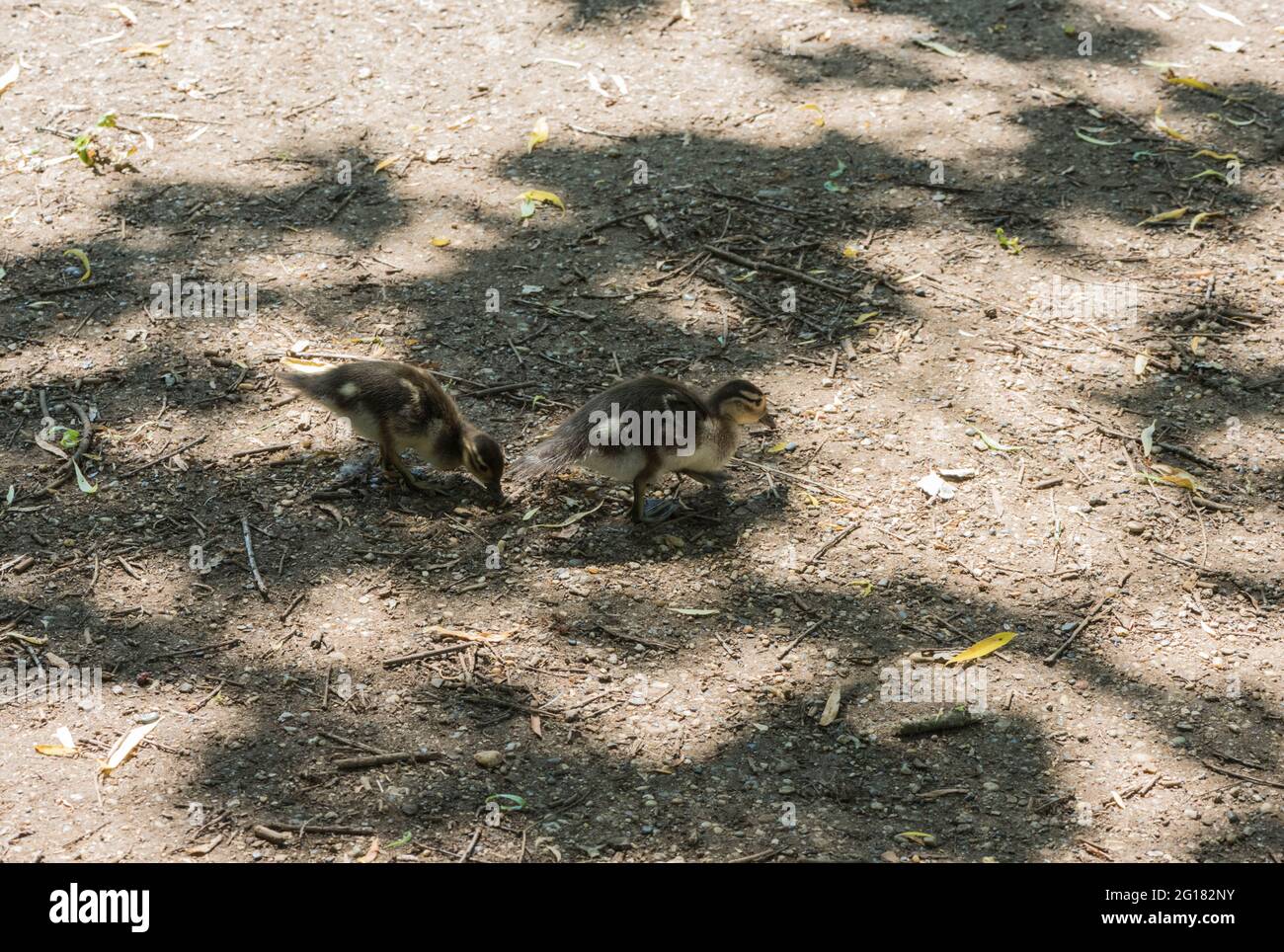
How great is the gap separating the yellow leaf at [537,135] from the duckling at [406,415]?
9.74 feet

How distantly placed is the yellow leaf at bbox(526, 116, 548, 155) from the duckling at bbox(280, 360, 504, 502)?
9.74 ft

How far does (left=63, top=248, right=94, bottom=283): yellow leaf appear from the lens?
752 centimetres

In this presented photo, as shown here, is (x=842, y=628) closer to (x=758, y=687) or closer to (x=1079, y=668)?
(x=758, y=687)

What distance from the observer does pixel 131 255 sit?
7688 mm

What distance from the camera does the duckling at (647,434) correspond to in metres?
5.86

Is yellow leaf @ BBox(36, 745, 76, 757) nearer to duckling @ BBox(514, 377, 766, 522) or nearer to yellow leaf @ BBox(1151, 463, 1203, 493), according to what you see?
duckling @ BBox(514, 377, 766, 522)

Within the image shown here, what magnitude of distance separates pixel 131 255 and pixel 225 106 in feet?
6.03

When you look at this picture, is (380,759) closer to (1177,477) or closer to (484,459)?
(484,459)

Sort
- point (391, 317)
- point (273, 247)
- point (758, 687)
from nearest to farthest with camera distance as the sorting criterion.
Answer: point (758, 687) → point (391, 317) → point (273, 247)

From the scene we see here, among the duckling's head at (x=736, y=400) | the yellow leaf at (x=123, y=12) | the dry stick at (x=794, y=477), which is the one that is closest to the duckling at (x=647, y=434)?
the duckling's head at (x=736, y=400)

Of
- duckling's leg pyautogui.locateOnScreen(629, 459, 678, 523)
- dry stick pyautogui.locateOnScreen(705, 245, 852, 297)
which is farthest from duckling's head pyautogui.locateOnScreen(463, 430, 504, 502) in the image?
dry stick pyautogui.locateOnScreen(705, 245, 852, 297)

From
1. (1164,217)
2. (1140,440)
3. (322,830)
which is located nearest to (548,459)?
(322,830)

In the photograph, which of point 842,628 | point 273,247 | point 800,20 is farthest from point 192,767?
point 800,20

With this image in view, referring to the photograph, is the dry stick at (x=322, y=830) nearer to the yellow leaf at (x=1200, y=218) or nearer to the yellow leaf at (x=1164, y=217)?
the yellow leaf at (x=1164, y=217)
